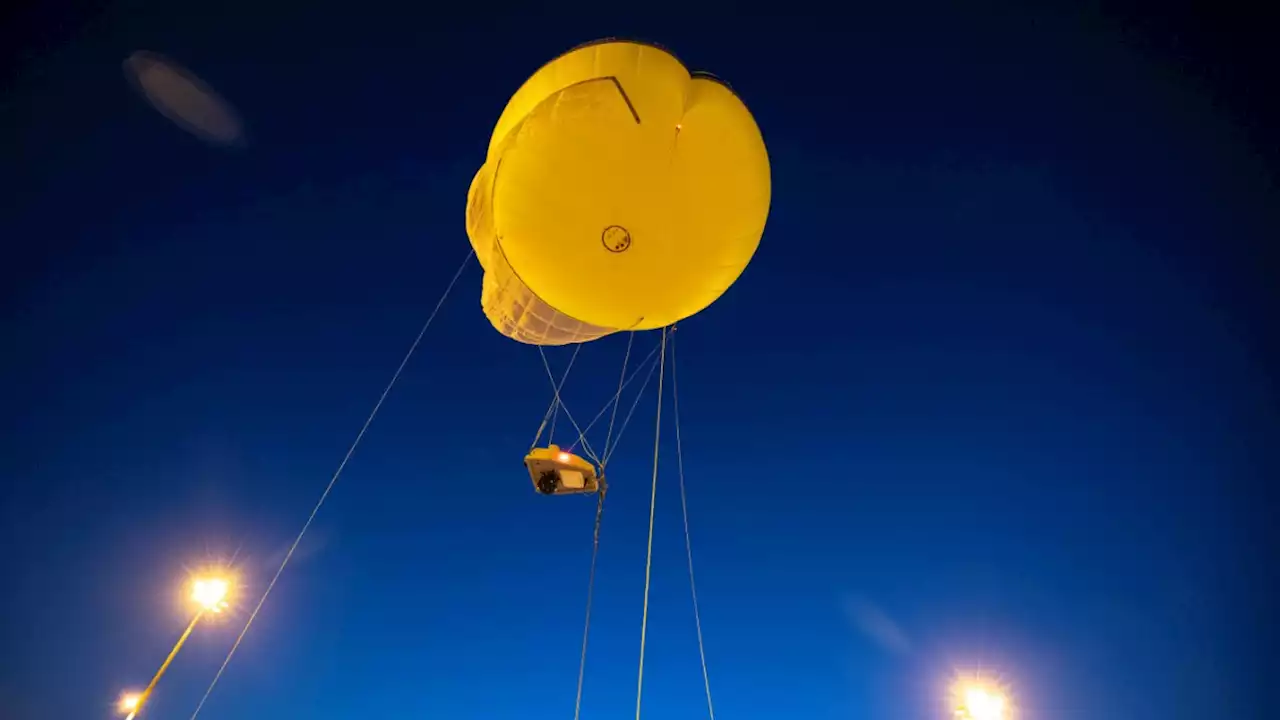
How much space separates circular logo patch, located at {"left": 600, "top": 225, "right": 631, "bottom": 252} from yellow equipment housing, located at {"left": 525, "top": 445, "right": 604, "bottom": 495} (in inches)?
70.4

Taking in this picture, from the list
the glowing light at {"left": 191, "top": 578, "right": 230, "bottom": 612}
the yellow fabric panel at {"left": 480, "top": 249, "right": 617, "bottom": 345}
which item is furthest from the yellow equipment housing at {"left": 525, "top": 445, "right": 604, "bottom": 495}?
the glowing light at {"left": 191, "top": 578, "right": 230, "bottom": 612}

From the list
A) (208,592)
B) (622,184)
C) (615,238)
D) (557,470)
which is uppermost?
(622,184)

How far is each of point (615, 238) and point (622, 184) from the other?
1.40 feet

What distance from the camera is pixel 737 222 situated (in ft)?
18.0

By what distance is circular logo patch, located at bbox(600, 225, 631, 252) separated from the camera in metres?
5.30

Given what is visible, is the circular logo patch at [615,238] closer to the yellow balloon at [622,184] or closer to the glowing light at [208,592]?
the yellow balloon at [622,184]

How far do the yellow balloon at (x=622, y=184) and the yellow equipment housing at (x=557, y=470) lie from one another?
1.23 m

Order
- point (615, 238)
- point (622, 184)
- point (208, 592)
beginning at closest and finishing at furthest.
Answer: point (208, 592) → point (622, 184) → point (615, 238)

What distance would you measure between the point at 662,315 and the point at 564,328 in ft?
3.20

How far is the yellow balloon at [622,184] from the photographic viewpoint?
5.07 m

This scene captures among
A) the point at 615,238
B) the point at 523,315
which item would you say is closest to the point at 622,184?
the point at 615,238

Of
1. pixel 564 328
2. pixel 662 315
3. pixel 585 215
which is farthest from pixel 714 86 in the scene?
pixel 564 328

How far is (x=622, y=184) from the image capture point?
5168 mm

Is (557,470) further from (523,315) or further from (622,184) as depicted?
(622,184)
